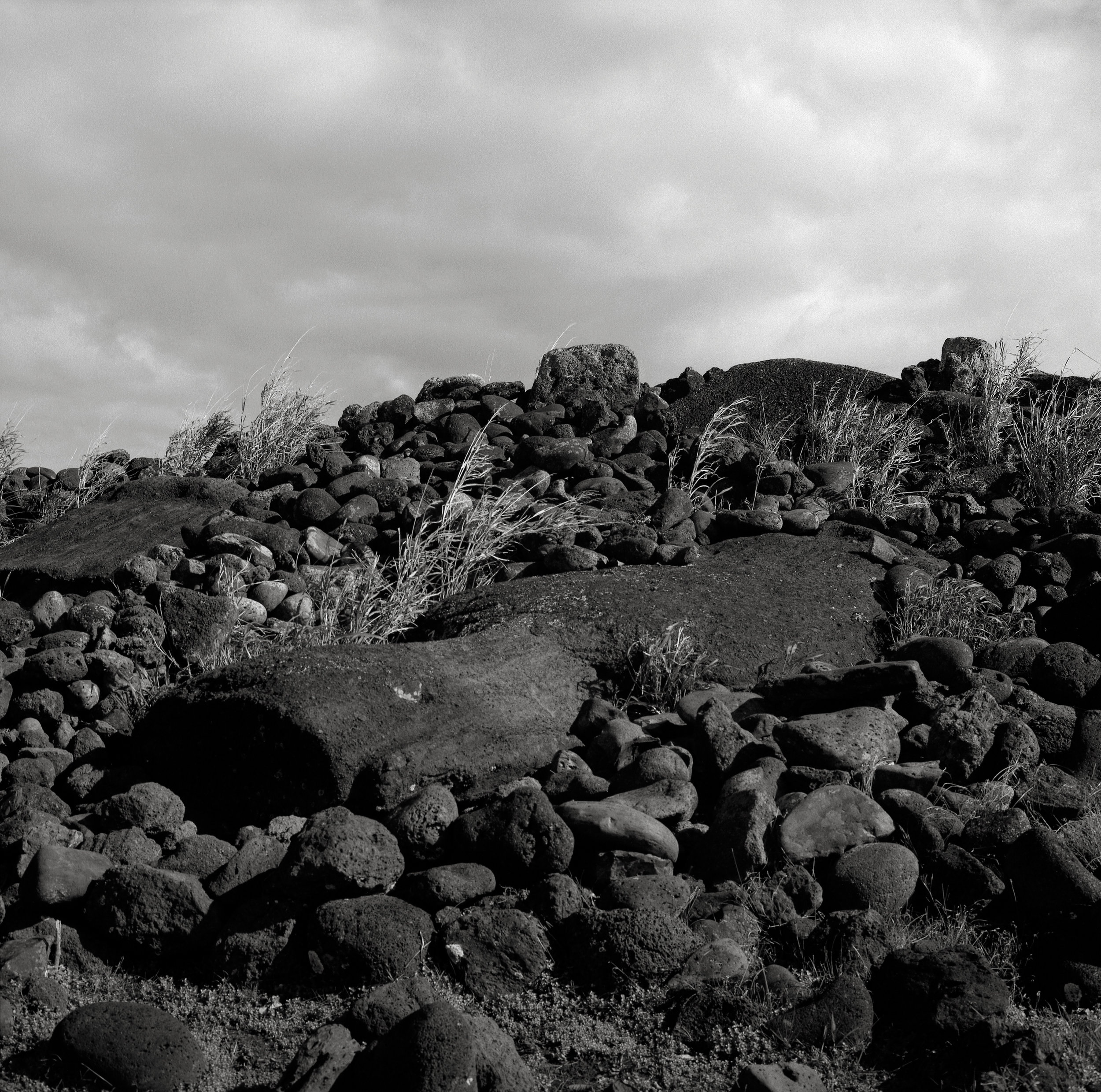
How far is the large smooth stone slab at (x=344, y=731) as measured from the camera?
15.7ft

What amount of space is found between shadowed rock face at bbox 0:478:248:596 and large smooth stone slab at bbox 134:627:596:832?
8.59ft

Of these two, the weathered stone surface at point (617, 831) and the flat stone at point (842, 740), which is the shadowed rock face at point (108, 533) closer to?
the weathered stone surface at point (617, 831)

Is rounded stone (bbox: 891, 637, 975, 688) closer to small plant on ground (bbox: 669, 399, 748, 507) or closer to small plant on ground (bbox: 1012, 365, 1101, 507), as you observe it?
small plant on ground (bbox: 669, 399, 748, 507)

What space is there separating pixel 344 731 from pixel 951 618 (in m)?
3.36

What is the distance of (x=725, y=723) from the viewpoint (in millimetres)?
4867

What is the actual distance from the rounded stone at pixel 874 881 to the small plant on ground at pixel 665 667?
5.36 feet

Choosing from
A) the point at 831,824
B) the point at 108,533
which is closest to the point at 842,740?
the point at 831,824

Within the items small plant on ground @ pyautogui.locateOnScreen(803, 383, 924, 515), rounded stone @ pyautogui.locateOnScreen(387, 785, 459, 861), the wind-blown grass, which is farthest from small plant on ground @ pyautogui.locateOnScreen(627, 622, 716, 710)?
small plant on ground @ pyautogui.locateOnScreen(803, 383, 924, 515)

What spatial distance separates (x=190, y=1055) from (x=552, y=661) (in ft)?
9.10

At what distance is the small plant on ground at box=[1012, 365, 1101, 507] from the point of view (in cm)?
832

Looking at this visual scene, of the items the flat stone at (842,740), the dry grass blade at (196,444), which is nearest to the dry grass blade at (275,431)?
the dry grass blade at (196,444)

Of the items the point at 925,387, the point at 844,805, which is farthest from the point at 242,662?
the point at 925,387

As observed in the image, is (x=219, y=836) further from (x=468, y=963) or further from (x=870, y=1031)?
(x=870, y=1031)

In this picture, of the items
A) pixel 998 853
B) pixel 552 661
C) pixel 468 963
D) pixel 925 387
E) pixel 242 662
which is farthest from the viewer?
pixel 925 387
